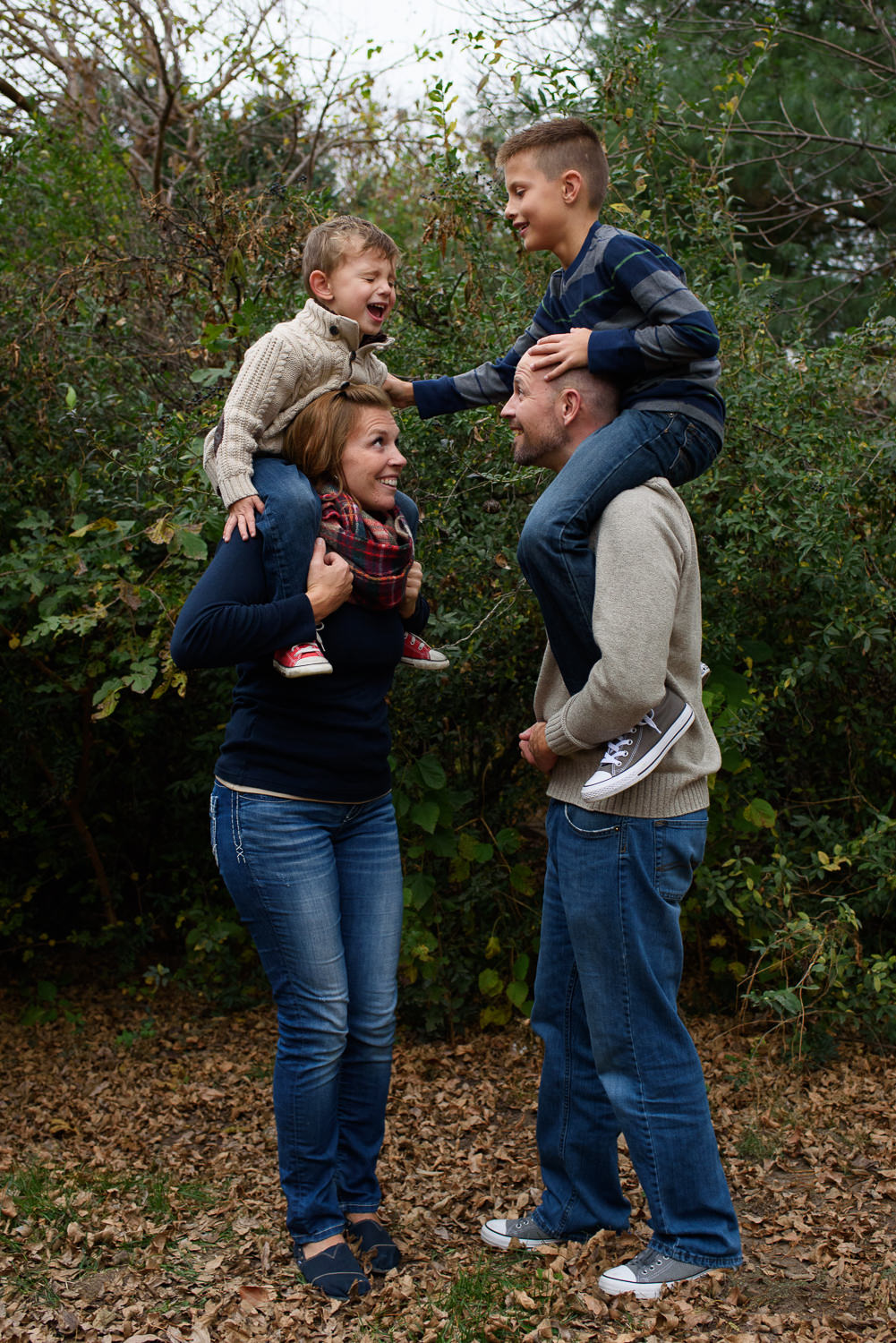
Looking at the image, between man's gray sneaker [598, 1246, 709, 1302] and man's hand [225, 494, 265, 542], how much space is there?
176 cm

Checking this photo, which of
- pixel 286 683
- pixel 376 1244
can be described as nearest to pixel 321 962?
pixel 286 683

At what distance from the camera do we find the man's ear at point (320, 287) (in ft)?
9.75

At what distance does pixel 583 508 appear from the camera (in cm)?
236

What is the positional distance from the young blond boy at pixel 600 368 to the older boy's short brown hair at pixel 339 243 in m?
0.37

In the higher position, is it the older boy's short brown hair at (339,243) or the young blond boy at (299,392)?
the older boy's short brown hair at (339,243)

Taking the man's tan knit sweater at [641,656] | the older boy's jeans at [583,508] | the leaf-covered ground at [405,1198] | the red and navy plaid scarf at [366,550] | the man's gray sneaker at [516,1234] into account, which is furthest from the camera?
the man's gray sneaker at [516,1234]

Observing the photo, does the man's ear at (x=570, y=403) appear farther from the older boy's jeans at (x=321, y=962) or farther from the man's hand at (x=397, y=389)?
the older boy's jeans at (x=321, y=962)

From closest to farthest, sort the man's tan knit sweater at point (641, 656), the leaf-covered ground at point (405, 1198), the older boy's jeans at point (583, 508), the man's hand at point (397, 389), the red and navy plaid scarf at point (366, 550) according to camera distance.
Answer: the man's tan knit sweater at point (641, 656) < the older boy's jeans at point (583, 508) < the leaf-covered ground at point (405, 1198) < the red and navy plaid scarf at point (366, 550) < the man's hand at point (397, 389)

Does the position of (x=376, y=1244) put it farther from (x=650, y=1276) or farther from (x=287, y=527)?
(x=287, y=527)

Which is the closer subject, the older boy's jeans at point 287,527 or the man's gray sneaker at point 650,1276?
the man's gray sneaker at point 650,1276

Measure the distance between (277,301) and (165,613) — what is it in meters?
1.33

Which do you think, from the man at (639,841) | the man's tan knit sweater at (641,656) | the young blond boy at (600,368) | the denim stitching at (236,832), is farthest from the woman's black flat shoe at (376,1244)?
the young blond boy at (600,368)

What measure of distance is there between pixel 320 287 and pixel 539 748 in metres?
1.36

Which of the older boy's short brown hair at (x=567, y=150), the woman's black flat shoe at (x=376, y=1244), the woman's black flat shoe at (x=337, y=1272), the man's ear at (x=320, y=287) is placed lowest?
the woman's black flat shoe at (x=376, y=1244)
